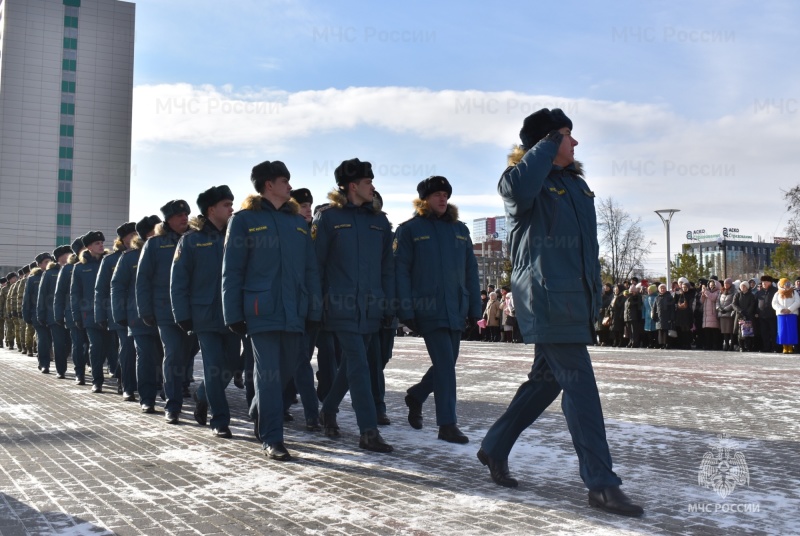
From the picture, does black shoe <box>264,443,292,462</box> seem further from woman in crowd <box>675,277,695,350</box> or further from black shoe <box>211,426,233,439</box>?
woman in crowd <box>675,277,695,350</box>

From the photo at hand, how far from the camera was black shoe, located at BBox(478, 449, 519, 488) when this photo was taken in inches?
199

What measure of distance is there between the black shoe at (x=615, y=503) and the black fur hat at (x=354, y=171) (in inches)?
135

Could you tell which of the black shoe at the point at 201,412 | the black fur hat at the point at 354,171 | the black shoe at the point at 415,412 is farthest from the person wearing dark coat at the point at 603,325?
the black fur hat at the point at 354,171

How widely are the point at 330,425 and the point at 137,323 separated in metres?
3.25

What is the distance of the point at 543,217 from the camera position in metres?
4.81

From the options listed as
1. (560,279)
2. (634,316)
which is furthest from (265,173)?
(634,316)

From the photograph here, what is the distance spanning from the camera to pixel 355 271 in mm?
6770

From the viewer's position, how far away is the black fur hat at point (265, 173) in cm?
656

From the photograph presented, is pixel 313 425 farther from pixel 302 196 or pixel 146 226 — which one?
pixel 146 226

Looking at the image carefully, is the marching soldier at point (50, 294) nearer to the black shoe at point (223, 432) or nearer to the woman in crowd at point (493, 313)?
the black shoe at point (223, 432)

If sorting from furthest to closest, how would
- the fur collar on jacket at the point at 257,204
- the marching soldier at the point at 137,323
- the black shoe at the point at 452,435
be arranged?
1. the marching soldier at the point at 137,323
2. the black shoe at the point at 452,435
3. the fur collar on jacket at the point at 257,204

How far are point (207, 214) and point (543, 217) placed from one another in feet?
13.6

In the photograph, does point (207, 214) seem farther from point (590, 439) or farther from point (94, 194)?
point (94, 194)

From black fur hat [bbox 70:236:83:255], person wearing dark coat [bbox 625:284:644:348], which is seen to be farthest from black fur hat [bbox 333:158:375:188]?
person wearing dark coat [bbox 625:284:644:348]
